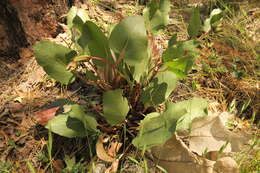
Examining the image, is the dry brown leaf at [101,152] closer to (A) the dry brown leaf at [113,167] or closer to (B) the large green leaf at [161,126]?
(A) the dry brown leaf at [113,167]

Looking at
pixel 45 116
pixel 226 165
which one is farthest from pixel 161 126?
pixel 45 116

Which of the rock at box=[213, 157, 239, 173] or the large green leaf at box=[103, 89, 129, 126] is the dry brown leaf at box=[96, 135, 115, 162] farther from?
the rock at box=[213, 157, 239, 173]

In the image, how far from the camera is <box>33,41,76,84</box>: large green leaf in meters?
1.00

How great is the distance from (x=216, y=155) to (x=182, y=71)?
0.34 meters

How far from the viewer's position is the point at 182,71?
1.01 meters

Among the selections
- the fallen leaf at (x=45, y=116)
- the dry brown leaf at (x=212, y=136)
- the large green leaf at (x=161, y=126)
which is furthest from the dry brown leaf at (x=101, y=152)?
the dry brown leaf at (x=212, y=136)

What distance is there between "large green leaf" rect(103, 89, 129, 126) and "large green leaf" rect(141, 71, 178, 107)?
131mm

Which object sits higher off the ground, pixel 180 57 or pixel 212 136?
pixel 180 57

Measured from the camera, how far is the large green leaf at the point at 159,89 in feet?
3.48

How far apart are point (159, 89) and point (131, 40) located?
0.23 meters

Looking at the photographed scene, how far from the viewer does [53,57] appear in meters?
1.03

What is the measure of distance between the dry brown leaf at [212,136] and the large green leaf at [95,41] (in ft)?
1.50

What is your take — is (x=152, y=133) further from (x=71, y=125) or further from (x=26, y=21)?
(x=26, y=21)

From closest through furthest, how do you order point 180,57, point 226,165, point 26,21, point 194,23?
point 226,165, point 180,57, point 194,23, point 26,21
